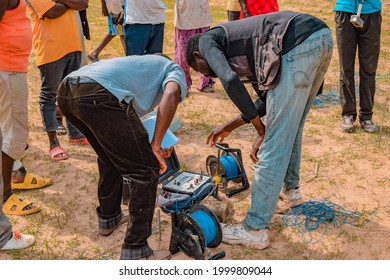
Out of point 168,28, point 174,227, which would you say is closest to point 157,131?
point 174,227

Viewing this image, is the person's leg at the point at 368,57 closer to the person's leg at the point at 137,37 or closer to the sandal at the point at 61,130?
the person's leg at the point at 137,37

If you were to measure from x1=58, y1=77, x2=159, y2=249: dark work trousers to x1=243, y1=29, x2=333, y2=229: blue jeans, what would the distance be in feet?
2.78

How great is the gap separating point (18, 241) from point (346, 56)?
430 centimetres

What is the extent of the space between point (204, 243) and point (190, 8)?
14.3ft

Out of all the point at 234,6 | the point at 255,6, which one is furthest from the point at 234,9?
the point at 255,6

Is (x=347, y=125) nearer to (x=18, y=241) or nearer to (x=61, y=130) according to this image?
(x=61, y=130)

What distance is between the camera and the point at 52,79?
17.2 ft

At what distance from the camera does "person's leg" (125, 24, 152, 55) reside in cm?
644

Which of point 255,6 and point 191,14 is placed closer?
point 255,6

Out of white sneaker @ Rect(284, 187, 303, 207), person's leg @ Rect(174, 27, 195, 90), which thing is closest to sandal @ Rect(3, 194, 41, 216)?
white sneaker @ Rect(284, 187, 303, 207)

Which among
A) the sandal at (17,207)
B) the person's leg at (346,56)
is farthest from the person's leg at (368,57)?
the sandal at (17,207)

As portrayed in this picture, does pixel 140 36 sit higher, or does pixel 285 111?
pixel 285 111

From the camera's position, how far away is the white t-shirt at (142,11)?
6395mm

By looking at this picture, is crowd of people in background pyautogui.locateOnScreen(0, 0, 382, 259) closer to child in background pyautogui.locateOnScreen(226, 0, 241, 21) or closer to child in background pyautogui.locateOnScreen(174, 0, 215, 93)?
child in background pyautogui.locateOnScreen(174, 0, 215, 93)
